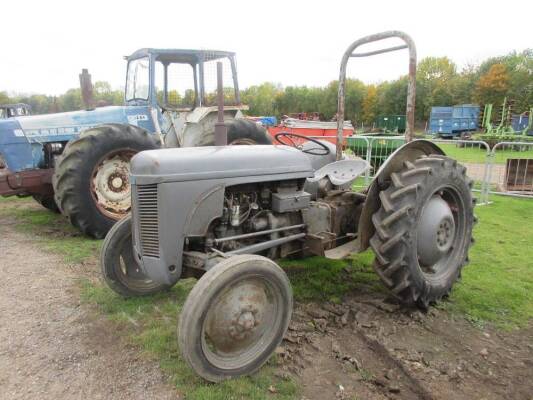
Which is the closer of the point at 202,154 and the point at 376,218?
the point at 202,154

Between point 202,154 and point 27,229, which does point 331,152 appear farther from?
point 27,229

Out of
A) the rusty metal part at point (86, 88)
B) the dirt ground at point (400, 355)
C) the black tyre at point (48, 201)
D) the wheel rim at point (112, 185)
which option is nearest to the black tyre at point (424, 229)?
the dirt ground at point (400, 355)

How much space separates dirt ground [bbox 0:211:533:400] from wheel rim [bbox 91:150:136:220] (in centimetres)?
179

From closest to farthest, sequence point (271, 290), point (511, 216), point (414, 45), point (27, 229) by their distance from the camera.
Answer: point (271, 290) → point (414, 45) → point (27, 229) → point (511, 216)

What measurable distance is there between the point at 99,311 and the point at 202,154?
1.58 m

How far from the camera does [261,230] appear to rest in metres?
3.08

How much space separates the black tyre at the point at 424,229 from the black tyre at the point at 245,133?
3.19 m

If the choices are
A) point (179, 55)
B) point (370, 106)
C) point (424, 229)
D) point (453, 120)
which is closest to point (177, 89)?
point (179, 55)

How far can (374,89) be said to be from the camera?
38.2 metres

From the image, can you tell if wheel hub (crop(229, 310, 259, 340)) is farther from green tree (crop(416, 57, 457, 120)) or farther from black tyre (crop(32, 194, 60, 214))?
green tree (crop(416, 57, 457, 120))

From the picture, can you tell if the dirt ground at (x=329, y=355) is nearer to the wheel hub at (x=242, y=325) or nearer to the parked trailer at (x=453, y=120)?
the wheel hub at (x=242, y=325)

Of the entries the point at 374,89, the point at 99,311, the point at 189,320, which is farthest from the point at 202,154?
the point at 374,89

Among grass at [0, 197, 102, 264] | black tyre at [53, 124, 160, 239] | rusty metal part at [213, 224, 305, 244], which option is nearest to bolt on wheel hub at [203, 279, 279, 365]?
rusty metal part at [213, 224, 305, 244]

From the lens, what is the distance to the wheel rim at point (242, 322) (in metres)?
2.41
